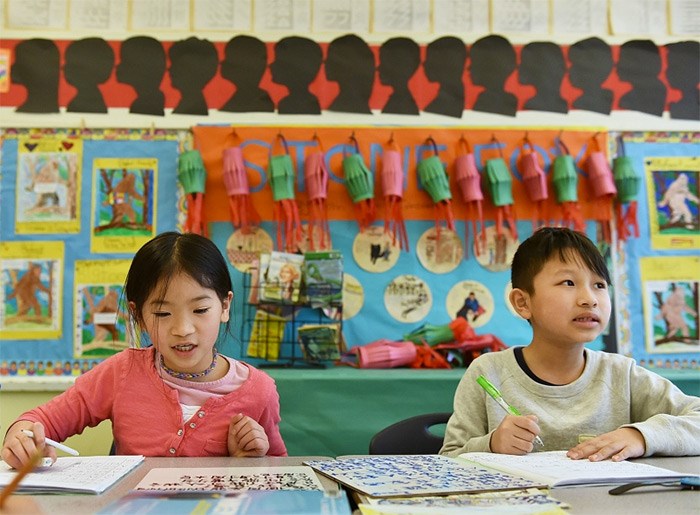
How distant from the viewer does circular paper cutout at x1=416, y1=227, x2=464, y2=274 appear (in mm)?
2230

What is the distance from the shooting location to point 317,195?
2162 mm

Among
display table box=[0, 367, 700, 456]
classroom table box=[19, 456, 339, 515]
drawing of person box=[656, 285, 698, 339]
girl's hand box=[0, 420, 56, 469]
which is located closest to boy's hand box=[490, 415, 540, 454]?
classroom table box=[19, 456, 339, 515]

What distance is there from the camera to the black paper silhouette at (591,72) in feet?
7.71

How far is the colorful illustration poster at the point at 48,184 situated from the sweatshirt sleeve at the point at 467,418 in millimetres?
1555

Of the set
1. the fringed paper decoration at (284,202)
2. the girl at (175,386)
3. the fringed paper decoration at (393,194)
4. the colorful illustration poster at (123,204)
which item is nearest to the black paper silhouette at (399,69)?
the fringed paper decoration at (393,194)

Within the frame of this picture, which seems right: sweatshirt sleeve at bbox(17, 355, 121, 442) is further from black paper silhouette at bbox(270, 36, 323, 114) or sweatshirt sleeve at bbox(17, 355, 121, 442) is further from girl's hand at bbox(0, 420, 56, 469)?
black paper silhouette at bbox(270, 36, 323, 114)

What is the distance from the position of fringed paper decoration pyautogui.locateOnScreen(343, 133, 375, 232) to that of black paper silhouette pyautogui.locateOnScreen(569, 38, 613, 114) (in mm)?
836

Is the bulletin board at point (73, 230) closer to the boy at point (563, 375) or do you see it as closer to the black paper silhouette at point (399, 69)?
the black paper silhouette at point (399, 69)

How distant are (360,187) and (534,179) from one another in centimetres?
61

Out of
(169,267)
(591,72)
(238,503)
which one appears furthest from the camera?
(591,72)

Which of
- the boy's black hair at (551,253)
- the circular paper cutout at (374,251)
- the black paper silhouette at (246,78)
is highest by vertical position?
the black paper silhouette at (246,78)

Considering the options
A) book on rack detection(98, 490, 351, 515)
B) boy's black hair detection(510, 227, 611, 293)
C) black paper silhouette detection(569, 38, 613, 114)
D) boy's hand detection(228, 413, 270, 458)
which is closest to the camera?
book on rack detection(98, 490, 351, 515)

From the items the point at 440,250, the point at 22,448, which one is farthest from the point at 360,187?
the point at 22,448

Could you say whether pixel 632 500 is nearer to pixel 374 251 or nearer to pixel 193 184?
pixel 374 251
